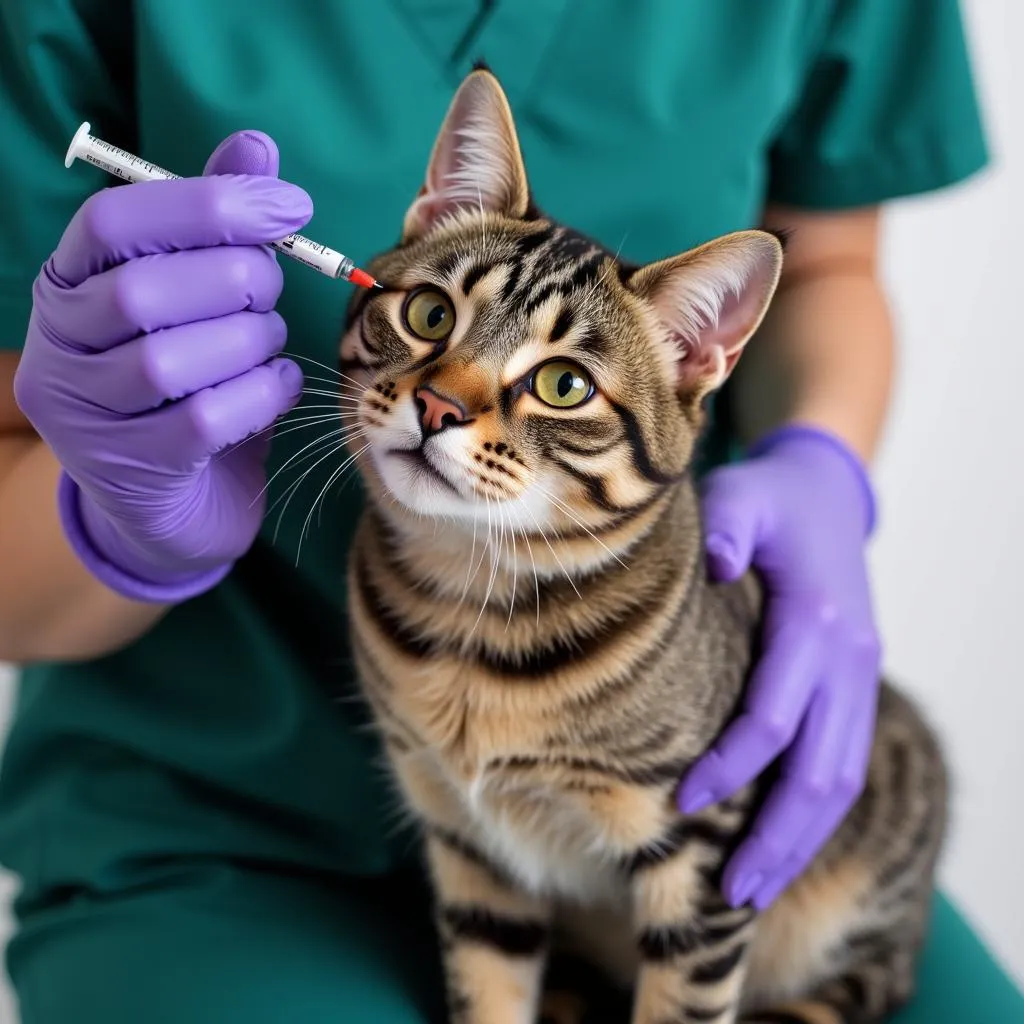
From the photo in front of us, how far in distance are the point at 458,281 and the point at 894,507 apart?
1101 millimetres

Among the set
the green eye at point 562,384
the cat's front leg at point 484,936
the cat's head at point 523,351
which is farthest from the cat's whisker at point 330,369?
the cat's front leg at point 484,936

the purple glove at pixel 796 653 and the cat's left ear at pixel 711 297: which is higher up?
the cat's left ear at pixel 711 297

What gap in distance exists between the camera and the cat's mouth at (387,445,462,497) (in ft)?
2.22

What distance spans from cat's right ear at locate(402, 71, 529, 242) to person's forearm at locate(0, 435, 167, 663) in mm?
350

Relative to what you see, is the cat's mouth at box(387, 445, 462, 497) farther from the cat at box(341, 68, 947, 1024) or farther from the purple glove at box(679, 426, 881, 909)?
the purple glove at box(679, 426, 881, 909)

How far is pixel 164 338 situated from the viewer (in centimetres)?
68

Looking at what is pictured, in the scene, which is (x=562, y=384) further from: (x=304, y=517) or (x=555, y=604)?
(x=304, y=517)

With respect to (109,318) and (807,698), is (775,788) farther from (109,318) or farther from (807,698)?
(109,318)

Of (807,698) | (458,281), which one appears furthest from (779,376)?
(458,281)

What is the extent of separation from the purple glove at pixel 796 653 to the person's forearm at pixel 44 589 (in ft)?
1.49

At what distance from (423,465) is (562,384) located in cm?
10

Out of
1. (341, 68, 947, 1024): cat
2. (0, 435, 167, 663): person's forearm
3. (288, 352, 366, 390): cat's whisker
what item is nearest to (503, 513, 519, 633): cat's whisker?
(341, 68, 947, 1024): cat

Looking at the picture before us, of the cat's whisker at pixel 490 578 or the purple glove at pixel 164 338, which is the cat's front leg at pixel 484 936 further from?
the purple glove at pixel 164 338

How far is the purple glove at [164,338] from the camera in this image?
67 cm
